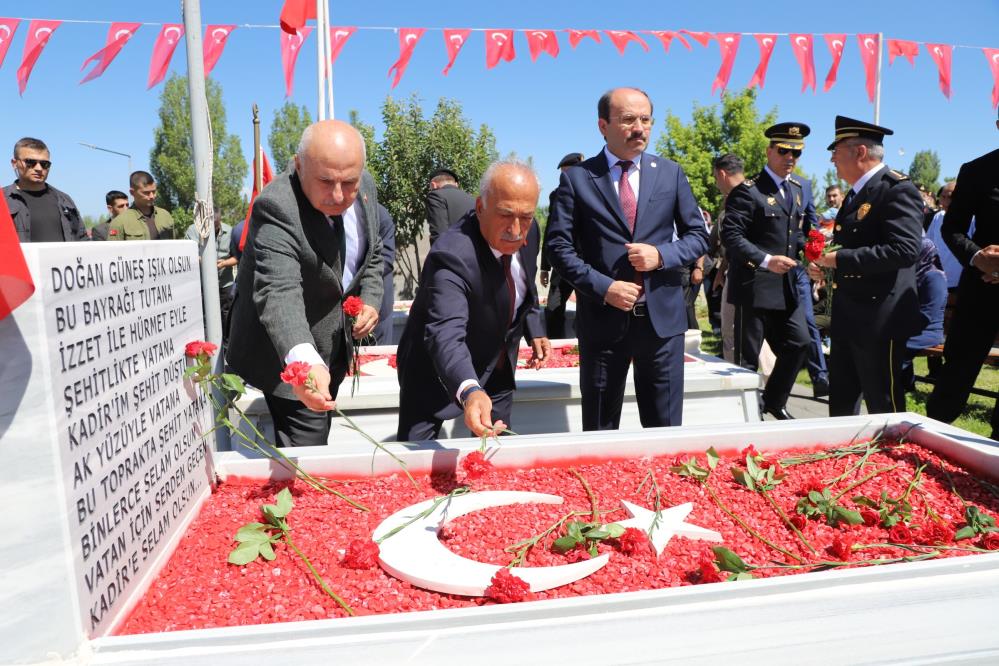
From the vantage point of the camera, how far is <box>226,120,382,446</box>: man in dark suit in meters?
2.09

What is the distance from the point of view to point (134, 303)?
1.49 m

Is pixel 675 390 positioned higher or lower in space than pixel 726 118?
lower

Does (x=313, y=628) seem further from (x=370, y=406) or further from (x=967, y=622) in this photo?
(x=370, y=406)

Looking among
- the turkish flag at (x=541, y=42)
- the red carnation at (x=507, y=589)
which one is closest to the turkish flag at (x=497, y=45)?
the turkish flag at (x=541, y=42)

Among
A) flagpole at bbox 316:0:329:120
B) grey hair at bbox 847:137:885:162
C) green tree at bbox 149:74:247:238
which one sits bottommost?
grey hair at bbox 847:137:885:162

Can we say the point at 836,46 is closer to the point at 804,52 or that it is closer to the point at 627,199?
the point at 804,52

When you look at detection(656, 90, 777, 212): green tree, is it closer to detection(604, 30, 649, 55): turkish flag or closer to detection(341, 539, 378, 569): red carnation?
detection(604, 30, 649, 55): turkish flag

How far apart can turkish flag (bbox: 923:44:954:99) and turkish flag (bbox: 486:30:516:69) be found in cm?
548

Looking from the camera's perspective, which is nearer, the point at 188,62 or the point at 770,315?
the point at 188,62

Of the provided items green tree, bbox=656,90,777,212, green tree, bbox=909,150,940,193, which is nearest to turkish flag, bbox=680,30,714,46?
green tree, bbox=656,90,777,212

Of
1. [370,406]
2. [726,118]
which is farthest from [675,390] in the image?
[726,118]

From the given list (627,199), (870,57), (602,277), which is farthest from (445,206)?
(870,57)

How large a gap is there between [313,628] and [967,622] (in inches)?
45.9

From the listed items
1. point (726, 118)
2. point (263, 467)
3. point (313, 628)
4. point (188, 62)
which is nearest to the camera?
point (313, 628)
